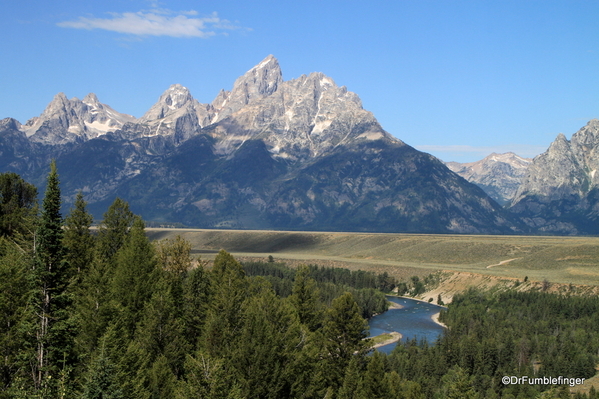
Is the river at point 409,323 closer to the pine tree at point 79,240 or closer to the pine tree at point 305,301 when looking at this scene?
the pine tree at point 305,301

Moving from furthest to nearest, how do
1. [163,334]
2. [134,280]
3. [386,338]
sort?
[386,338] → [134,280] → [163,334]

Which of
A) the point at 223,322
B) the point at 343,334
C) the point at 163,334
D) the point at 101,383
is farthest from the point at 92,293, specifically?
the point at 343,334

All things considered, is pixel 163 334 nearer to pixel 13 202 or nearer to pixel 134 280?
pixel 134 280

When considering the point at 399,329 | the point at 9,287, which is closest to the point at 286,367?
the point at 9,287

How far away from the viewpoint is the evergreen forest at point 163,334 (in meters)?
31.2

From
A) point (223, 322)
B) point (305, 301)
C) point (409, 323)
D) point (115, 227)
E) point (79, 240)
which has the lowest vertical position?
point (409, 323)

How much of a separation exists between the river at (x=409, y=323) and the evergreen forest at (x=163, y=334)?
101ft

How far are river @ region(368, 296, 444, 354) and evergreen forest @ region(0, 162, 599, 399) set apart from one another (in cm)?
3069

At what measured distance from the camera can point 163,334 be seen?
139 ft

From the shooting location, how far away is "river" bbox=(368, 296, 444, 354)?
407ft

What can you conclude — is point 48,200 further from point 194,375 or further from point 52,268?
point 194,375

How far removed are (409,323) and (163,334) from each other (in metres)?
107

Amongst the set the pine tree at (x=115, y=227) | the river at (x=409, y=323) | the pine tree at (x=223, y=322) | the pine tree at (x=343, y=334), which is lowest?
the river at (x=409, y=323)

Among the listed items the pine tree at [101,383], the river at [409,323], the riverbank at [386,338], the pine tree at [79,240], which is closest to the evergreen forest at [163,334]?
the pine tree at [101,383]
